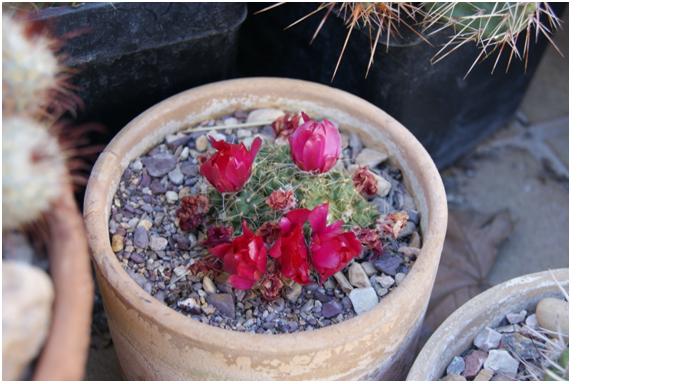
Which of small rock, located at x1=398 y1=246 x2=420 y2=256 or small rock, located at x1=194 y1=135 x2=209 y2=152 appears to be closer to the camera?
small rock, located at x1=398 y1=246 x2=420 y2=256

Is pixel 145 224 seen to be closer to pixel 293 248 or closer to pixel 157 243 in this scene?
pixel 157 243

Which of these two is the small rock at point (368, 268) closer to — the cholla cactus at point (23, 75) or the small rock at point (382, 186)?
the small rock at point (382, 186)

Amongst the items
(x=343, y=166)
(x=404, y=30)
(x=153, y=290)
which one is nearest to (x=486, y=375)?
(x=343, y=166)

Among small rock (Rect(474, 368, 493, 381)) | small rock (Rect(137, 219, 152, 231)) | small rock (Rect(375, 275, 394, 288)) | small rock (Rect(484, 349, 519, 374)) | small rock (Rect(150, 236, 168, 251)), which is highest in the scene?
small rock (Rect(375, 275, 394, 288))

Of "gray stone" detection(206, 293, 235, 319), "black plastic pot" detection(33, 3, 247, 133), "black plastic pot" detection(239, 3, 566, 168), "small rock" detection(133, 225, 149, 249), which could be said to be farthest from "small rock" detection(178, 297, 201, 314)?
"black plastic pot" detection(239, 3, 566, 168)

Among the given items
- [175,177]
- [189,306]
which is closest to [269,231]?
[189,306]

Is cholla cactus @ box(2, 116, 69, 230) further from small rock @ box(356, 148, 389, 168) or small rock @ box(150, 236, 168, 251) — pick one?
small rock @ box(356, 148, 389, 168)
